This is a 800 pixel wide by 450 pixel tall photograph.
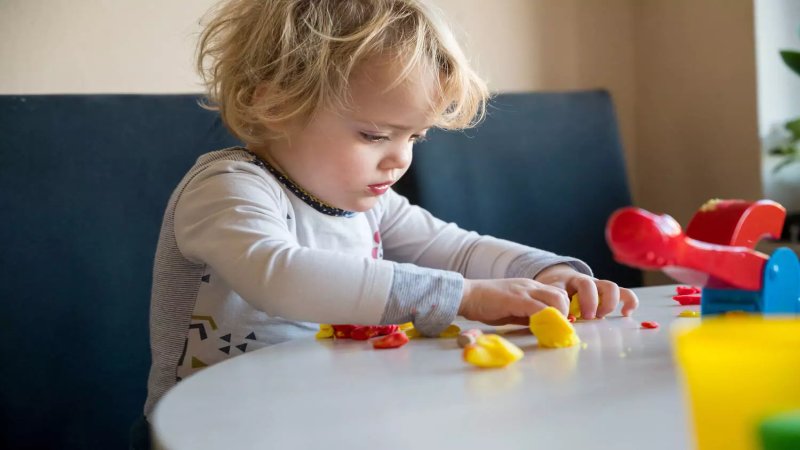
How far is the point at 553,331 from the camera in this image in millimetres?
681

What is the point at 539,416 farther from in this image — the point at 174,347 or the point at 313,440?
the point at 174,347

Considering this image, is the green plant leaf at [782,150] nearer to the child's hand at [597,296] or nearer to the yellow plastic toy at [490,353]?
the child's hand at [597,296]

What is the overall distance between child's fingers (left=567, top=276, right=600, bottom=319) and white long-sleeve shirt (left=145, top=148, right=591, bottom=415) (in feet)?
0.32

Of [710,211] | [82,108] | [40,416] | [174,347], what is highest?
[82,108]

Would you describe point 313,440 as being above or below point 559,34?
below

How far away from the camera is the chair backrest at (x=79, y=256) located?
3.97 feet

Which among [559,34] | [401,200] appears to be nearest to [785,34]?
[559,34]

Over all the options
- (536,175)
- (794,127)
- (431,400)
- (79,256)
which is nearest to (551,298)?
(431,400)

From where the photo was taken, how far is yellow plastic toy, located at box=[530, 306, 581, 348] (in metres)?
0.68

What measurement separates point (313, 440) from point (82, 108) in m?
0.96

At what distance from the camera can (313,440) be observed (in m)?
0.46

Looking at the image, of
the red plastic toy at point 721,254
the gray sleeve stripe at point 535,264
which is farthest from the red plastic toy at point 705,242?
the gray sleeve stripe at point 535,264

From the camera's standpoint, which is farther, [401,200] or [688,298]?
[401,200]

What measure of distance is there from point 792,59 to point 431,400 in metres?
1.37
